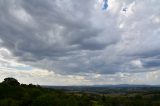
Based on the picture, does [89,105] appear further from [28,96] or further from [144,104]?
[144,104]

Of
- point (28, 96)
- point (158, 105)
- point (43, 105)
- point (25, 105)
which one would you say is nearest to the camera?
point (43, 105)

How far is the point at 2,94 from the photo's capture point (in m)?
153

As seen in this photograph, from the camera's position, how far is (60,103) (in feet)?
424

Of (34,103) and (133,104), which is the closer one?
(34,103)

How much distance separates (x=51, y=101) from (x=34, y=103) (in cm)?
891

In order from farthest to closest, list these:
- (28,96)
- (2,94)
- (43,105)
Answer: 1. (2,94)
2. (28,96)
3. (43,105)

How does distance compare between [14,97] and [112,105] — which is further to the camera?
[112,105]

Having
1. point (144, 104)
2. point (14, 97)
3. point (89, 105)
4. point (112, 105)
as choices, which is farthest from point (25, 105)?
point (144, 104)

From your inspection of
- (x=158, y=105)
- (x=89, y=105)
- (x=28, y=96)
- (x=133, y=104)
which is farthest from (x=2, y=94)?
(x=158, y=105)

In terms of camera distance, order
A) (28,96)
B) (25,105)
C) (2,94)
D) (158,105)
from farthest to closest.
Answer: (158,105) < (2,94) < (28,96) < (25,105)

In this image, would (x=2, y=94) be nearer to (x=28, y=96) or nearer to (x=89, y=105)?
(x=28, y=96)

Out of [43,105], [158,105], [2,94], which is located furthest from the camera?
[158,105]

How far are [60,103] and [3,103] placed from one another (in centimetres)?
2883

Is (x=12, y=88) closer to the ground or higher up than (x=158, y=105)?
higher up
